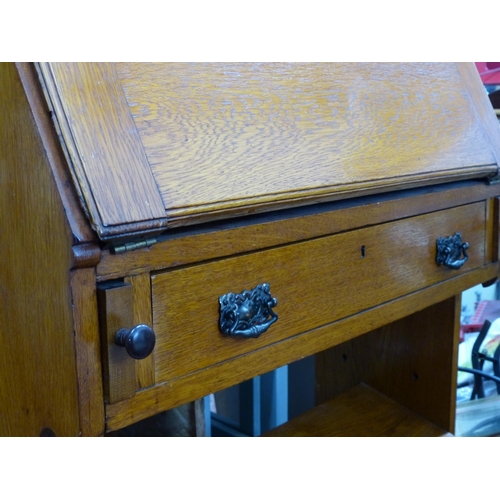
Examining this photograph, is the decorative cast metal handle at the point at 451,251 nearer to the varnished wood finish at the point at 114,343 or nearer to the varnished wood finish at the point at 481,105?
the varnished wood finish at the point at 481,105

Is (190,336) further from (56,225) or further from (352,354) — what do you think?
(352,354)

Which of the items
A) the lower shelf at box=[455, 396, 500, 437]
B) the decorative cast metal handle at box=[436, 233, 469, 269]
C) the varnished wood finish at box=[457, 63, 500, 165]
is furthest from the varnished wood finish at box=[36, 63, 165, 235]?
the lower shelf at box=[455, 396, 500, 437]

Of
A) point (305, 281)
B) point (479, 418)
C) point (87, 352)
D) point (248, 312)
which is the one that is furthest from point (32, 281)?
point (479, 418)

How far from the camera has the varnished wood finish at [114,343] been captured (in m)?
0.64

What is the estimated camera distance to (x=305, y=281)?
2.77 ft

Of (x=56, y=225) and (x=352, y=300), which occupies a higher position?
(x=56, y=225)

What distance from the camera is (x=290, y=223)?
814mm

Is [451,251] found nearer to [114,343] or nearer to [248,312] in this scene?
[248,312]

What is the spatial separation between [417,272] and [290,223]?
1.08 feet

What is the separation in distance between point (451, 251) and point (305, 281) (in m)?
0.37

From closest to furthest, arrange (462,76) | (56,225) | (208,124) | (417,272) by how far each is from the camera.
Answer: (56,225) < (208,124) < (417,272) < (462,76)

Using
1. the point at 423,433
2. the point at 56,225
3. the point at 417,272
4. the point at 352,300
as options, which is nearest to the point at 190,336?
the point at 56,225

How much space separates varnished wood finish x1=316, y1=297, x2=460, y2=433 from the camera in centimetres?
132

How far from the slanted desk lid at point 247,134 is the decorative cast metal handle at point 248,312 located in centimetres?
10
